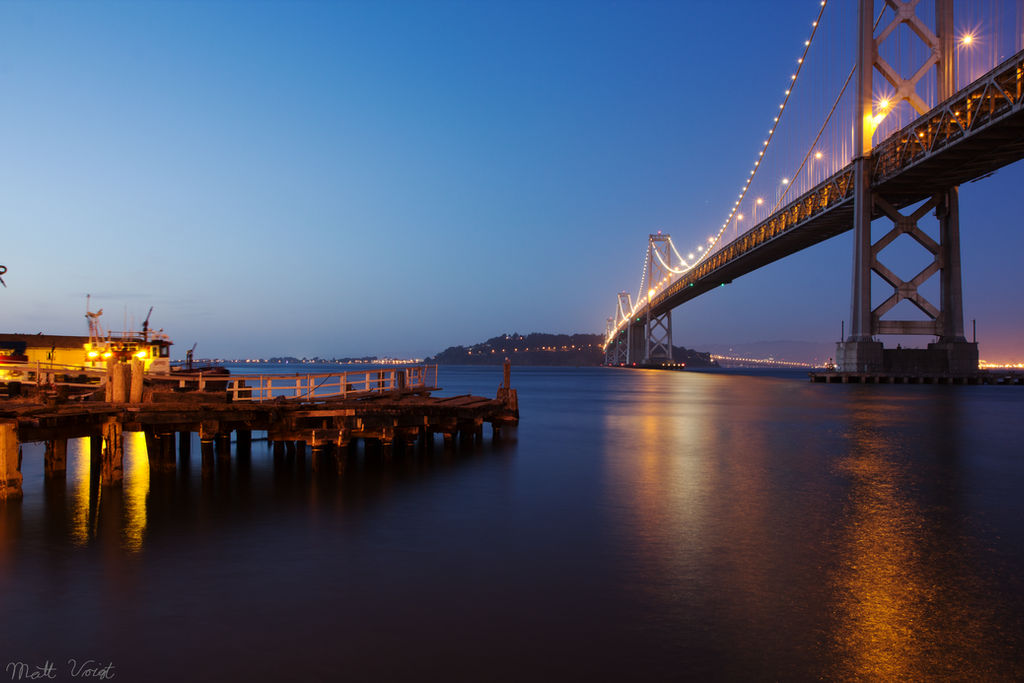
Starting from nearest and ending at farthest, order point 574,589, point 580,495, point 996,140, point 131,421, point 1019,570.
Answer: point 574,589
point 1019,570
point 131,421
point 580,495
point 996,140

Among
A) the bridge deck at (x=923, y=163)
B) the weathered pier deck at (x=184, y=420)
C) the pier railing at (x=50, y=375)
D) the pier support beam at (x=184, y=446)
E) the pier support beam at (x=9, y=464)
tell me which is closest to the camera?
the pier support beam at (x=9, y=464)

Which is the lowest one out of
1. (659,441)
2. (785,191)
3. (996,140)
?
(659,441)

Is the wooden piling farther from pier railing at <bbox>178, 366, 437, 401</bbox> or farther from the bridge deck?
the bridge deck

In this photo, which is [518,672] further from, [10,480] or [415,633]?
[10,480]

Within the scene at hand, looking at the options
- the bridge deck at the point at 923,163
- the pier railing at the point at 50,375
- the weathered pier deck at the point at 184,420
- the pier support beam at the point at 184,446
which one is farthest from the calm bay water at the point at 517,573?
the bridge deck at the point at 923,163

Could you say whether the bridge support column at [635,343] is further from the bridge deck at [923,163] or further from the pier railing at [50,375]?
the pier railing at [50,375]

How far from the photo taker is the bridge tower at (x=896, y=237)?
56500 millimetres

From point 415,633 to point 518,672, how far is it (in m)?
1.36

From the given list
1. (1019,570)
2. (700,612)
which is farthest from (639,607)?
(1019,570)

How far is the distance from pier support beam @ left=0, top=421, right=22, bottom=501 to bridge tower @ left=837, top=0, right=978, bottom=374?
56336 mm

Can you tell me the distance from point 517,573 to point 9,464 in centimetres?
973

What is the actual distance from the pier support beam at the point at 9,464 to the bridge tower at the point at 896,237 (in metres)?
56.3

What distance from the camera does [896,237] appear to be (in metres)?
58.5

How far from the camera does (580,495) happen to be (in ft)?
50.6
